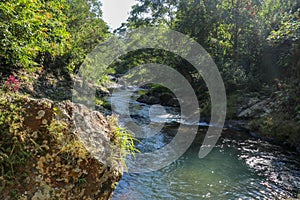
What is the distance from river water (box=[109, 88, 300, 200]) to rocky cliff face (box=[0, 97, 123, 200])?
3.29m

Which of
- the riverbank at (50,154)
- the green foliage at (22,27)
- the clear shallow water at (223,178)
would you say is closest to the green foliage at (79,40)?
the green foliage at (22,27)

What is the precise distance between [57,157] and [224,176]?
6.40 metres

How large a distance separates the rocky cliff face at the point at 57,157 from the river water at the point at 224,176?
3293mm

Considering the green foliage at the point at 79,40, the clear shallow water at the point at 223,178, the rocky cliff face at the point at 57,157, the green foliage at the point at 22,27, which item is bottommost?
the clear shallow water at the point at 223,178

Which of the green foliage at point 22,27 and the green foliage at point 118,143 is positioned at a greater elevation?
the green foliage at point 22,27

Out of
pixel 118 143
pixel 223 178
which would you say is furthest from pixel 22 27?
pixel 223 178

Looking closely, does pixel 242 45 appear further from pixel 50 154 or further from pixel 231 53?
pixel 50 154

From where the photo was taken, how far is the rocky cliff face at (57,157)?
2.70 metres

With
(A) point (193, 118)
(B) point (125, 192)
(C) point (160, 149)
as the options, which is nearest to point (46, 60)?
(A) point (193, 118)

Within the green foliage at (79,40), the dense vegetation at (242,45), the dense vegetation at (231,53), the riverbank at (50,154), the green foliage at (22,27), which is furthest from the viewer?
the green foliage at (79,40)

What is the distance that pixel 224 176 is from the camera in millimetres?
7914

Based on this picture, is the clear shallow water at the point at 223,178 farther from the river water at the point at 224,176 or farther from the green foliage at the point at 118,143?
the green foliage at the point at 118,143

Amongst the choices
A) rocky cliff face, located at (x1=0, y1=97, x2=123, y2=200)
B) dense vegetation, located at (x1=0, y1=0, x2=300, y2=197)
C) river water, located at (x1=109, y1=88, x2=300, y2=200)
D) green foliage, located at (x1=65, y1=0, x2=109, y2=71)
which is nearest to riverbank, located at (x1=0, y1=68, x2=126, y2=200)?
rocky cliff face, located at (x1=0, y1=97, x2=123, y2=200)

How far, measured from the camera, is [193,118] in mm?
17469
